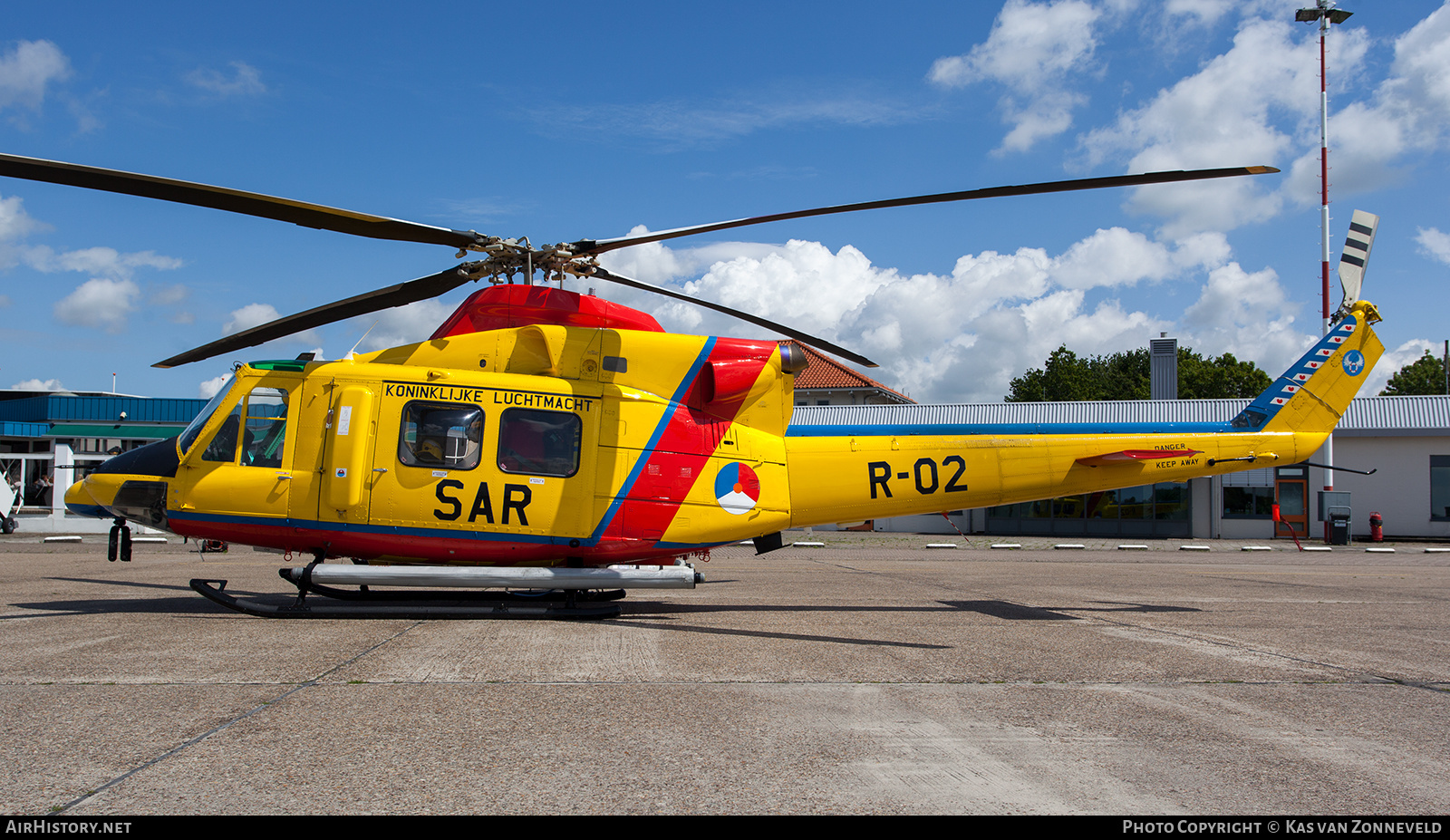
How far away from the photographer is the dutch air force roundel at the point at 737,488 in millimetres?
9703

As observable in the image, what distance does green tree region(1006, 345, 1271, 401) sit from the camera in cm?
7788

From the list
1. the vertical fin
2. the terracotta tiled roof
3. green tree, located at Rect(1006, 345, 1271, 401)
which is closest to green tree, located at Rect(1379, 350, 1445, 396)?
green tree, located at Rect(1006, 345, 1271, 401)

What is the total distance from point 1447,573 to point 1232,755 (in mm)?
16505

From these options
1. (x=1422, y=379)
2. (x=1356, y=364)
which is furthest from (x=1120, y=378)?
(x=1356, y=364)

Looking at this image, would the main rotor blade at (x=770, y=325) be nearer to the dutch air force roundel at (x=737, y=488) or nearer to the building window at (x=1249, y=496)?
the dutch air force roundel at (x=737, y=488)

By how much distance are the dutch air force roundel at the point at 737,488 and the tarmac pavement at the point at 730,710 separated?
1.20 meters

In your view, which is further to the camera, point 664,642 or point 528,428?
point 528,428

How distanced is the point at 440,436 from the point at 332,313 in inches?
73.7

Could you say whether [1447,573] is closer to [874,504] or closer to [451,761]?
[874,504]

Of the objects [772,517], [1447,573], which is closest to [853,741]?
[772,517]

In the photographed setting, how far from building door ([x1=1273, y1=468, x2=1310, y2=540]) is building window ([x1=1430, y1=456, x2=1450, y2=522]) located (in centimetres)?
438

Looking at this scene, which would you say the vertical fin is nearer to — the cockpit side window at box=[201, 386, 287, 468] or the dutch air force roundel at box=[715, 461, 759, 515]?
the dutch air force roundel at box=[715, 461, 759, 515]

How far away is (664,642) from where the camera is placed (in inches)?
299

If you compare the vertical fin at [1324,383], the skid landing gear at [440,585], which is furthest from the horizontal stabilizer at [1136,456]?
the skid landing gear at [440,585]
